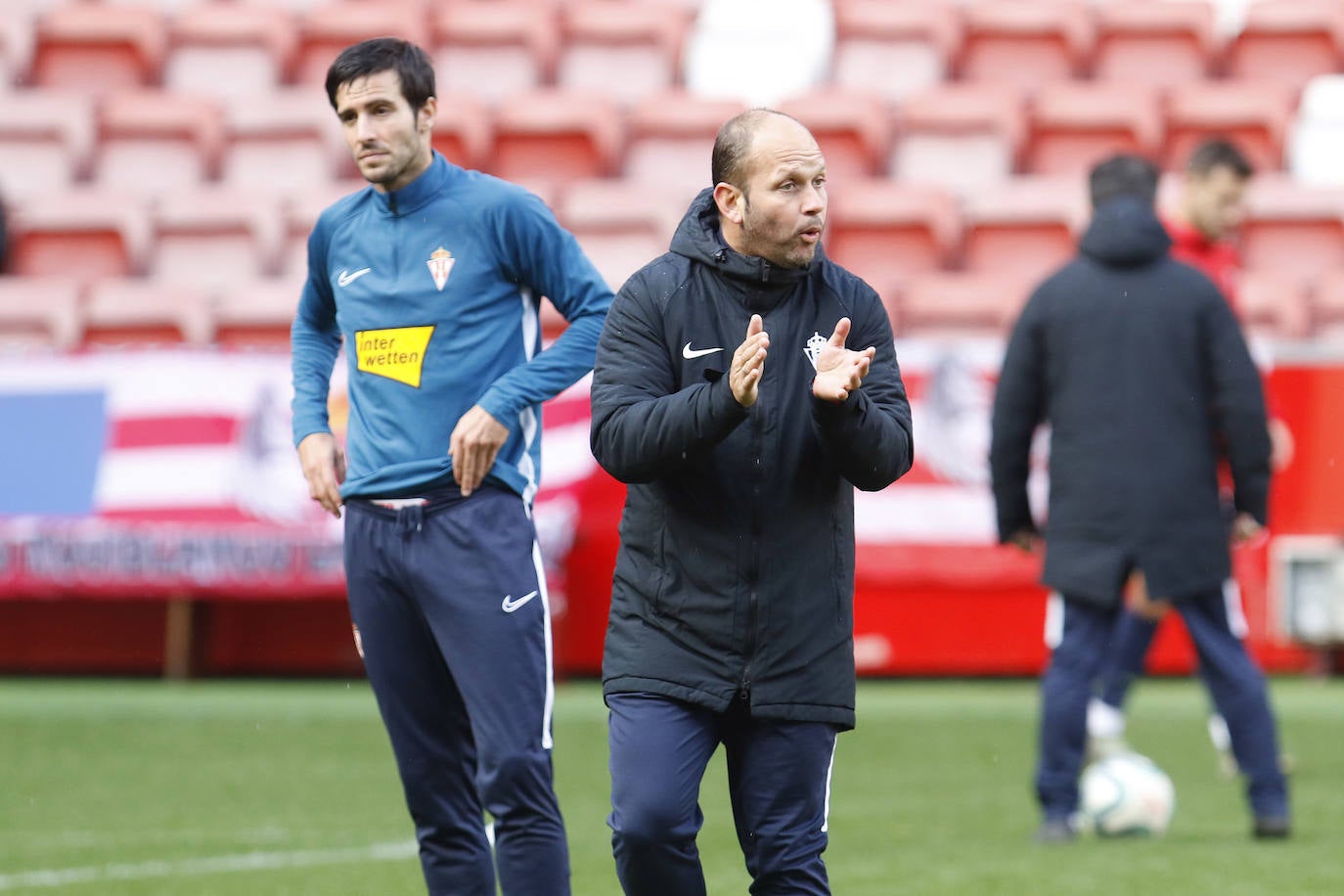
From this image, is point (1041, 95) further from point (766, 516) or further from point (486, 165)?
point (766, 516)

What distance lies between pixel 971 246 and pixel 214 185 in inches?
207

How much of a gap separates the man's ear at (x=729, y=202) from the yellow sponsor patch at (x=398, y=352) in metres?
A: 0.95

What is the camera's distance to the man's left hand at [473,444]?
435 centimetres

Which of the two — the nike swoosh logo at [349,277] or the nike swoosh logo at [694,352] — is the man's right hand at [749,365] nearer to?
the nike swoosh logo at [694,352]

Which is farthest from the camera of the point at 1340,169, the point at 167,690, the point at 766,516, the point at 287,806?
the point at 1340,169

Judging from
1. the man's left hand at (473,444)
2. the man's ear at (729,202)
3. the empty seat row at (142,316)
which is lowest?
the empty seat row at (142,316)

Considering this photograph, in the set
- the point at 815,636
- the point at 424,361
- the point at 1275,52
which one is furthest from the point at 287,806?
the point at 1275,52

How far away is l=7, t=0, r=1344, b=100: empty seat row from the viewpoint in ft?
48.1

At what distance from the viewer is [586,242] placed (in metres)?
12.4

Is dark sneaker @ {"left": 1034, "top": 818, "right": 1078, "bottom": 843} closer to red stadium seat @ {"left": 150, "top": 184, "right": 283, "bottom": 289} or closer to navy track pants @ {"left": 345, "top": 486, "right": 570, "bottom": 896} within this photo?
navy track pants @ {"left": 345, "top": 486, "right": 570, "bottom": 896}

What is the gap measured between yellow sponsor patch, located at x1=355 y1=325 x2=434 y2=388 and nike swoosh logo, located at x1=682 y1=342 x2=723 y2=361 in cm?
92

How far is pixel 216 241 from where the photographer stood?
515 inches

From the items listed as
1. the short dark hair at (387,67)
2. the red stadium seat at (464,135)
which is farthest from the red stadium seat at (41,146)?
the short dark hair at (387,67)

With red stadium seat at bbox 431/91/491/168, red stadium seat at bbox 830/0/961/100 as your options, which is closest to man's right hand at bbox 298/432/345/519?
red stadium seat at bbox 431/91/491/168
